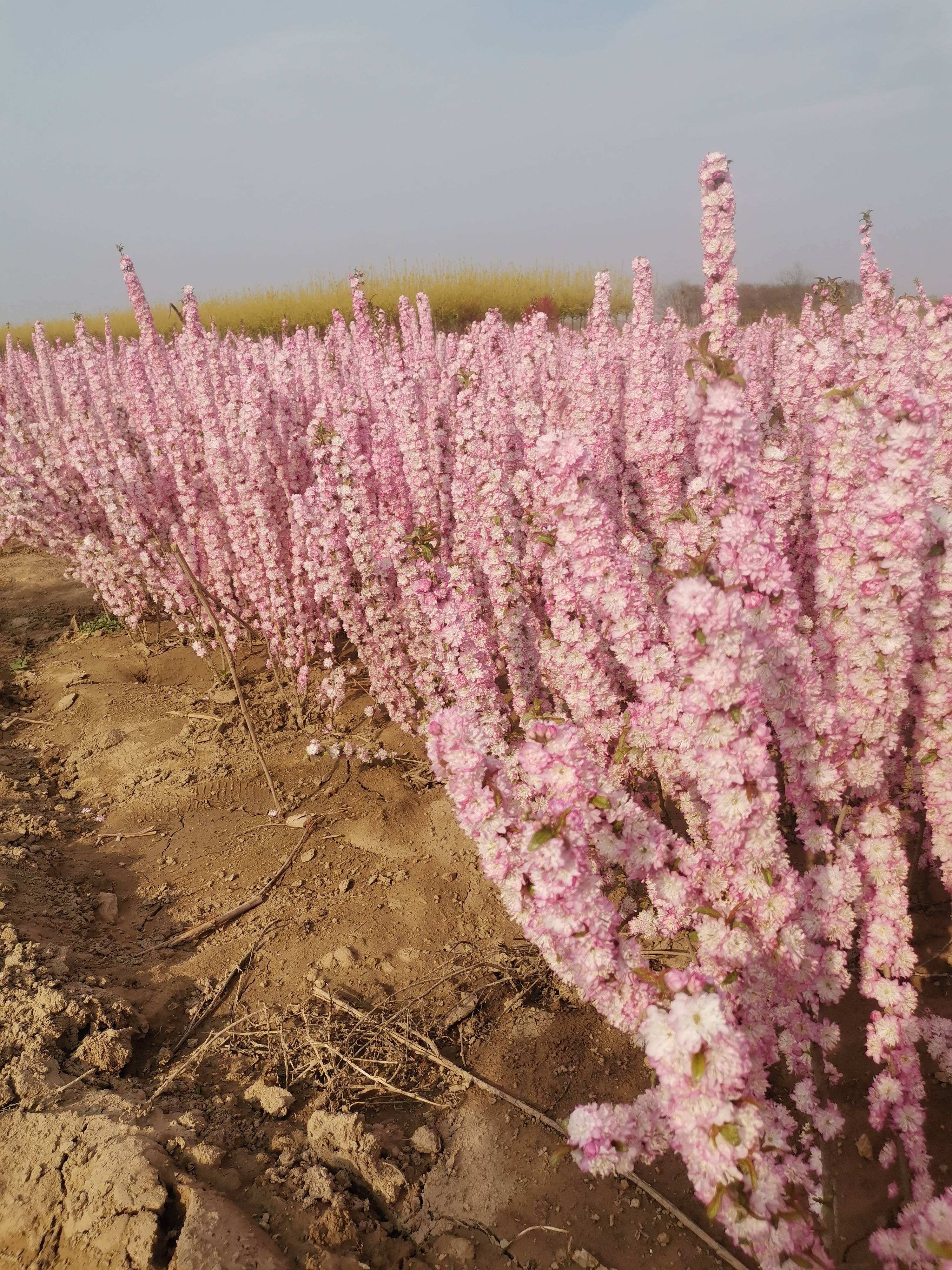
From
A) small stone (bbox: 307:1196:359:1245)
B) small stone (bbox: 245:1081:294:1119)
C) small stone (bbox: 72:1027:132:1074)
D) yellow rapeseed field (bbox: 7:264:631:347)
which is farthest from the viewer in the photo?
yellow rapeseed field (bbox: 7:264:631:347)

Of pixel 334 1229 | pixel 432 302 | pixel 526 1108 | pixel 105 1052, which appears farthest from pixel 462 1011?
pixel 432 302

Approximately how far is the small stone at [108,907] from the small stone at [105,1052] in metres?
0.93

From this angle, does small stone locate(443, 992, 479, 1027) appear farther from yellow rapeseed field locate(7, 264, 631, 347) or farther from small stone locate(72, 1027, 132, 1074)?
yellow rapeseed field locate(7, 264, 631, 347)

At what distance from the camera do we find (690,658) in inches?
52.8

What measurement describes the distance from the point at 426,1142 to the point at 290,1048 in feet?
2.06

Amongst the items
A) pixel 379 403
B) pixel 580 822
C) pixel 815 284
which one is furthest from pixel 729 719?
pixel 815 284

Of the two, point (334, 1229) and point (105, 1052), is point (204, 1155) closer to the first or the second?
point (334, 1229)

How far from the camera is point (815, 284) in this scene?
23.1 ft

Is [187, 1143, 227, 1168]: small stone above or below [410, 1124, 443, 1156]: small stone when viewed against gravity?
above

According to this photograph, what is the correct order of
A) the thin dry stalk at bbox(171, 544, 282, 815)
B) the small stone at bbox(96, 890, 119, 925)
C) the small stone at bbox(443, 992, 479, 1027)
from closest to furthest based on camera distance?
1. the small stone at bbox(443, 992, 479, 1027)
2. the small stone at bbox(96, 890, 119, 925)
3. the thin dry stalk at bbox(171, 544, 282, 815)

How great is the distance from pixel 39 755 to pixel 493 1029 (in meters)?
3.73

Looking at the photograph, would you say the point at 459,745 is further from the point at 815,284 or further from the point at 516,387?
the point at 815,284

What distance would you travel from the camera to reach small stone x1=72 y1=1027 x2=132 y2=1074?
239 centimetres

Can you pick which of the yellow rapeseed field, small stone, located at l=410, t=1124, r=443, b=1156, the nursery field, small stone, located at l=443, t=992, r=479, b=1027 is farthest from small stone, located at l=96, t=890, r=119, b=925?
the yellow rapeseed field
